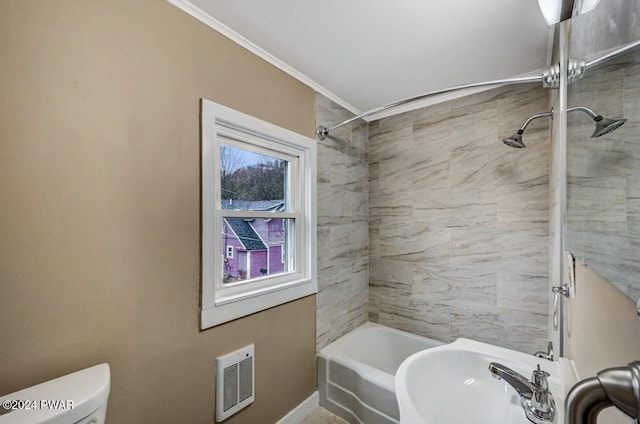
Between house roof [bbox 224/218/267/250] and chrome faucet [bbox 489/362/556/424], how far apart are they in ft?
4.46

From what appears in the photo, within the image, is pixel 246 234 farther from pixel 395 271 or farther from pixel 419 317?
pixel 419 317

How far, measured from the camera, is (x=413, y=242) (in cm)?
237

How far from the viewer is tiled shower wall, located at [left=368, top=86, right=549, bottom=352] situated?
6.12 ft

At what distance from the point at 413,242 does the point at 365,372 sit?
3.68ft

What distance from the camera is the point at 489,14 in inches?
52.1

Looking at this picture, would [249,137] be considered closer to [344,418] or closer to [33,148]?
[33,148]

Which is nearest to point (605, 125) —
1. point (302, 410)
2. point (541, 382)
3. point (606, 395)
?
point (606, 395)

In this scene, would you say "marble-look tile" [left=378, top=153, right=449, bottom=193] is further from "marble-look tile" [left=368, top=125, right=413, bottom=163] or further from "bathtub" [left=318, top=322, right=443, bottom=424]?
"bathtub" [left=318, top=322, right=443, bottom=424]

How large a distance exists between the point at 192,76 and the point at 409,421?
66.7 inches

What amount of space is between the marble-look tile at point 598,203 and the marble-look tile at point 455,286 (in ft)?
4.62

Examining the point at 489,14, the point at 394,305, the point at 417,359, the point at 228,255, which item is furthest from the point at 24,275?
the point at 394,305

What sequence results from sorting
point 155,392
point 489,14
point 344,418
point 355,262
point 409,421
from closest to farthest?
point 409,421 → point 155,392 → point 489,14 → point 344,418 → point 355,262

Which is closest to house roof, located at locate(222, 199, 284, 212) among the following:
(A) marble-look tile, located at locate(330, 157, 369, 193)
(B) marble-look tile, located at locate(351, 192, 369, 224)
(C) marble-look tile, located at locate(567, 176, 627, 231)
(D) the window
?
(D) the window

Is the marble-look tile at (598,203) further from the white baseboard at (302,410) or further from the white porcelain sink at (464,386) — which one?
the white baseboard at (302,410)
